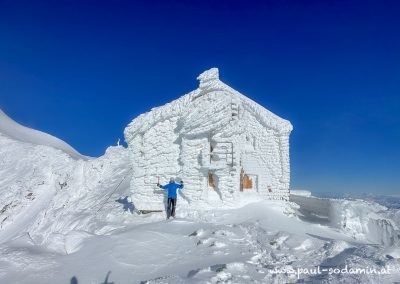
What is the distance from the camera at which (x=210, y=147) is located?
44.4 feet

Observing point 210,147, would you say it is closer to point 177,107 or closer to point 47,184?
point 177,107

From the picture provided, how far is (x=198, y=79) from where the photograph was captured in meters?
14.4

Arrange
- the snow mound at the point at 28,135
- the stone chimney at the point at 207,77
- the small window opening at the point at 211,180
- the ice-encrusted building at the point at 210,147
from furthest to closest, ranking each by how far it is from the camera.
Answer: the snow mound at the point at 28,135, the stone chimney at the point at 207,77, the small window opening at the point at 211,180, the ice-encrusted building at the point at 210,147

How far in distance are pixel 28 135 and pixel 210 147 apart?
4157 centimetres

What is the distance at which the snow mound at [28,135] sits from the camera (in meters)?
43.2

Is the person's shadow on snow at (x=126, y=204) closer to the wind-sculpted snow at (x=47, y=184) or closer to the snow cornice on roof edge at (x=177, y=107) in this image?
the wind-sculpted snow at (x=47, y=184)

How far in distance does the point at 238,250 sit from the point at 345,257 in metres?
2.35

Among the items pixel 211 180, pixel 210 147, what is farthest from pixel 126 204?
pixel 210 147

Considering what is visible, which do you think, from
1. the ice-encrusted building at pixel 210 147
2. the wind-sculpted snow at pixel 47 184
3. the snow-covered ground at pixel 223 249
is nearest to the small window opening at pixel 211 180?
the ice-encrusted building at pixel 210 147

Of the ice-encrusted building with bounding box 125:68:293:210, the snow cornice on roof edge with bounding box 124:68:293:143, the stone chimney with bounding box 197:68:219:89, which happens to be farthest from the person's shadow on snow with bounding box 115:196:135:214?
the stone chimney with bounding box 197:68:219:89

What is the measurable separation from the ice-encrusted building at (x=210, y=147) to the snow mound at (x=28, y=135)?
A: 1232 inches

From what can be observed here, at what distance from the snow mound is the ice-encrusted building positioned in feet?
103

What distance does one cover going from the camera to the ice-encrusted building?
42.8ft

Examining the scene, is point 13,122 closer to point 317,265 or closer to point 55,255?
point 55,255
